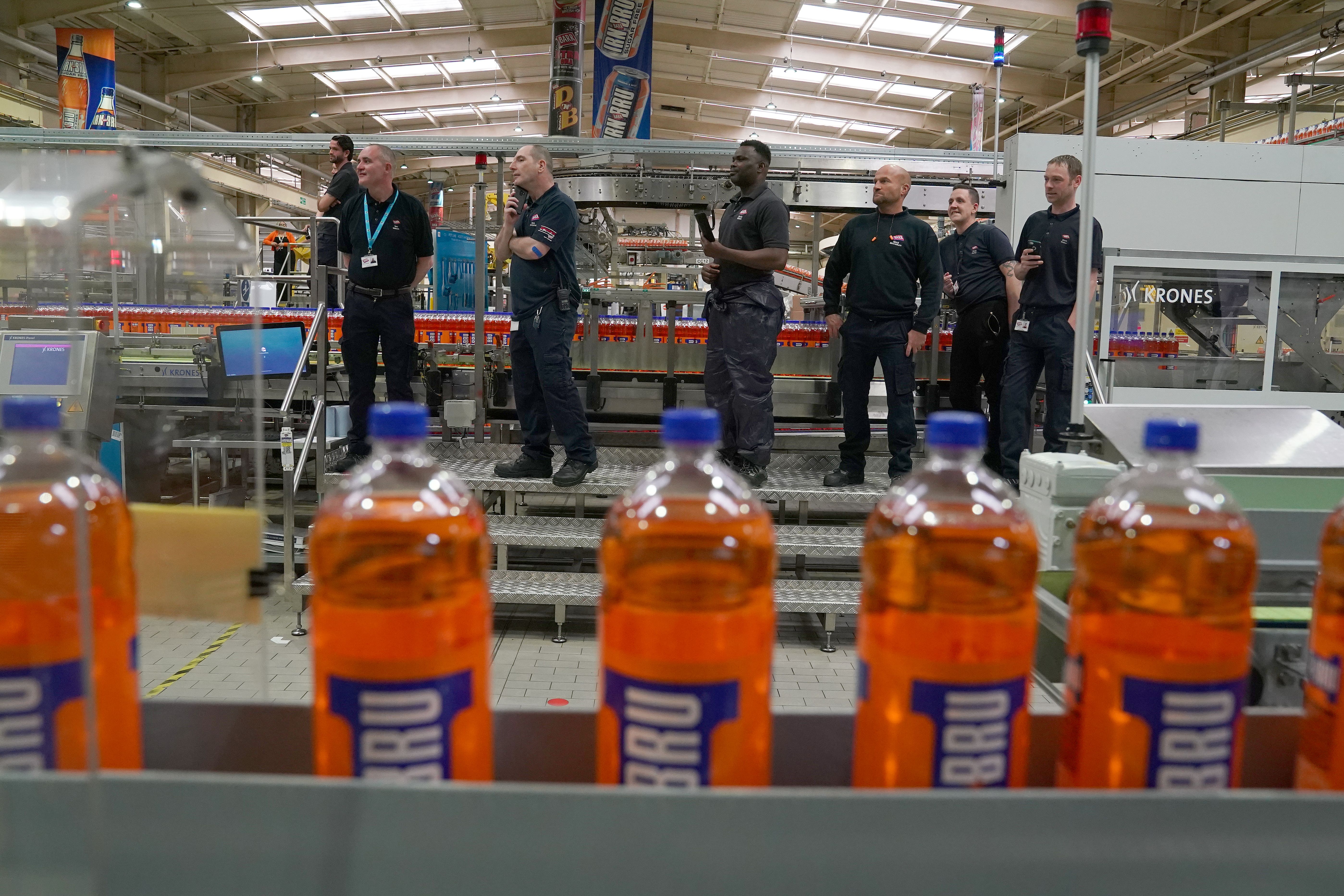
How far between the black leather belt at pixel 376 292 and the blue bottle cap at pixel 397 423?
14.2 feet

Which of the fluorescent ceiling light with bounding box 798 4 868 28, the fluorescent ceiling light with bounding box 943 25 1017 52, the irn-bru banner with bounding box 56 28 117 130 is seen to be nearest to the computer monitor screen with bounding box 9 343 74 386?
the irn-bru banner with bounding box 56 28 117 130

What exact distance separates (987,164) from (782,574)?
2.90m

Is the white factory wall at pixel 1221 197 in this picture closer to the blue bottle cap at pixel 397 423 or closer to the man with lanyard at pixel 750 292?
the man with lanyard at pixel 750 292

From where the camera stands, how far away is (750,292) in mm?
4312

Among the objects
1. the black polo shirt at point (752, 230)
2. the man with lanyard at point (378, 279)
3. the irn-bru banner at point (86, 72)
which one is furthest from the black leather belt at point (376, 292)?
the irn-bru banner at point (86, 72)

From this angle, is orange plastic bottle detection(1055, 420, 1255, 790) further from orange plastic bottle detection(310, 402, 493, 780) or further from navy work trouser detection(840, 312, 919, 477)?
navy work trouser detection(840, 312, 919, 477)

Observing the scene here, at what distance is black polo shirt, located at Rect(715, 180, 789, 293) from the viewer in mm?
4246

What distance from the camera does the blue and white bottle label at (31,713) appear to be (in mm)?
722

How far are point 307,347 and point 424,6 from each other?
9.32 m

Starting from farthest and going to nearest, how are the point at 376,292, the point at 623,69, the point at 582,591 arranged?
the point at 623,69
the point at 376,292
the point at 582,591

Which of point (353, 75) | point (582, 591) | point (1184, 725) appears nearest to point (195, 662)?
point (582, 591)

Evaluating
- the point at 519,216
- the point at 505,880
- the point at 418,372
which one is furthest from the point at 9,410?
the point at 418,372

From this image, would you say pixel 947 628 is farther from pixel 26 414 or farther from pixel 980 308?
pixel 980 308

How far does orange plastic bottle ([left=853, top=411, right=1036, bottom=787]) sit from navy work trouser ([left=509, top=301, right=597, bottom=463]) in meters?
3.48
